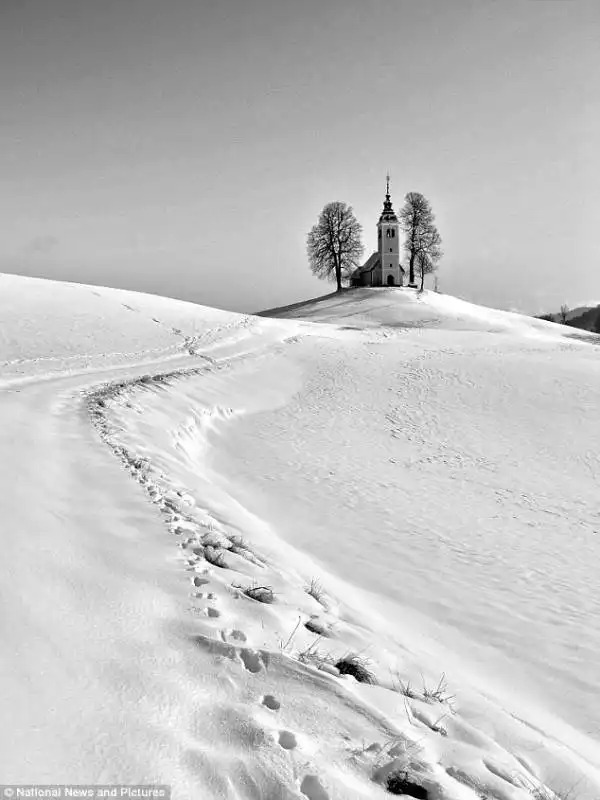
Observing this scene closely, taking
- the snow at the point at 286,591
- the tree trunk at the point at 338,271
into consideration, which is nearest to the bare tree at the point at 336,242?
the tree trunk at the point at 338,271

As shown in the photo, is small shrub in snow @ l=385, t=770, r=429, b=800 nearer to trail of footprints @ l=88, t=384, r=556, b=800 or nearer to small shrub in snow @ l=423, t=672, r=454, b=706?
trail of footprints @ l=88, t=384, r=556, b=800

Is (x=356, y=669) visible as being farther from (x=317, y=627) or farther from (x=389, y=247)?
(x=389, y=247)

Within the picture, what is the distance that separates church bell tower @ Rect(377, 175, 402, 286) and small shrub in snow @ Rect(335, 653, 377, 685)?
6859cm

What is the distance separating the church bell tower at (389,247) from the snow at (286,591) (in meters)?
53.3

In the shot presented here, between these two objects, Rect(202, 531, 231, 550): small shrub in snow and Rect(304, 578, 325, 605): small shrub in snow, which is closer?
Rect(304, 578, 325, 605): small shrub in snow

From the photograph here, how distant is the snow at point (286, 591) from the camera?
9.40ft

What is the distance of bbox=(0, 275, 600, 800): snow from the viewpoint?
2865 mm

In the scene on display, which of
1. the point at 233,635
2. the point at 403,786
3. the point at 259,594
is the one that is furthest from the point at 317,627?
the point at 403,786

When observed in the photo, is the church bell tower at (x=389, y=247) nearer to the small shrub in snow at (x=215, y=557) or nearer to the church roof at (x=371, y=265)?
the church roof at (x=371, y=265)

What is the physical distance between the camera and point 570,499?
1220 centimetres

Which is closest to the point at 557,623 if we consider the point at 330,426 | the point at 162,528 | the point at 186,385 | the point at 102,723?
the point at 162,528

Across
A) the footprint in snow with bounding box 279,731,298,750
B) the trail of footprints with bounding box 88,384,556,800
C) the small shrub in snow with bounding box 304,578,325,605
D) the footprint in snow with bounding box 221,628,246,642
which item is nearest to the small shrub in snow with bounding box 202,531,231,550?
the trail of footprints with bounding box 88,384,556,800

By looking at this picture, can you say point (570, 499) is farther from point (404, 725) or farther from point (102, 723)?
point (102, 723)

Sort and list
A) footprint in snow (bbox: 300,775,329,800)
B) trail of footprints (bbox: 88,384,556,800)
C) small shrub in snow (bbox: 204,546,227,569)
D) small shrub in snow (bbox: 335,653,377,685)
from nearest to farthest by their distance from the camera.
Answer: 1. footprint in snow (bbox: 300,775,329,800)
2. trail of footprints (bbox: 88,384,556,800)
3. small shrub in snow (bbox: 335,653,377,685)
4. small shrub in snow (bbox: 204,546,227,569)
